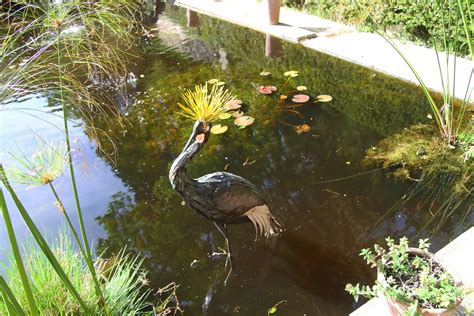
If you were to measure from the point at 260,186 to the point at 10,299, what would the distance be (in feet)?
8.35

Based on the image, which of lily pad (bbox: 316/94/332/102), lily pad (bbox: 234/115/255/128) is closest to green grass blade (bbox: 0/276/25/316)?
lily pad (bbox: 234/115/255/128)

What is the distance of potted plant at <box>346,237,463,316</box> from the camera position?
6.29 feet

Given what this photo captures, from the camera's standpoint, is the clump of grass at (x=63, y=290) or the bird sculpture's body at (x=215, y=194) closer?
the clump of grass at (x=63, y=290)

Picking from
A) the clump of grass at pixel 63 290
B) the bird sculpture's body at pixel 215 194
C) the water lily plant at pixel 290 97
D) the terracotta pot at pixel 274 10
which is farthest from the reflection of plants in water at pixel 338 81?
the clump of grass at pixel 63 290

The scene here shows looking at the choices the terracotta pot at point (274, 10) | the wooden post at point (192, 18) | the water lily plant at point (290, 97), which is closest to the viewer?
the water lily plant at point (290, 97)

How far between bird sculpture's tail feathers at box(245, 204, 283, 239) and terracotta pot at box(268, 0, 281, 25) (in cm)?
476

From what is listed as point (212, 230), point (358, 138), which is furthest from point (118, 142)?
point (358, 138)

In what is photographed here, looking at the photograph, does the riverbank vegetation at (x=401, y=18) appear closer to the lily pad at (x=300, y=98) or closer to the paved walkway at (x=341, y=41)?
the paved walkway at (x=341, y=41)

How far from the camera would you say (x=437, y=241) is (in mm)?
3039

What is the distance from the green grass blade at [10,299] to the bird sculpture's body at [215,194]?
1.27 m

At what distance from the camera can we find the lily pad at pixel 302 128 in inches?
172

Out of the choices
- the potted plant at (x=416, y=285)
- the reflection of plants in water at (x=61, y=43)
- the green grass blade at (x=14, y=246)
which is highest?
the reflection of plants in water at (x=61, y=43)

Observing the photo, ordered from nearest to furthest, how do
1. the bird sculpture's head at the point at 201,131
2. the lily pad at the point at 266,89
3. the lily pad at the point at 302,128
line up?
the bird sculpture's head at the point at 201,131 → the lily pad at the point at 302,128 → the lily pad at the point at 266,89

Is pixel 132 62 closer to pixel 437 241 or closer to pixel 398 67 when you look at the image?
pixel 398 67
